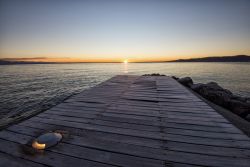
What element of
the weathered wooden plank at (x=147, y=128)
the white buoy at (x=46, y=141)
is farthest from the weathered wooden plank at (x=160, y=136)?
the white buoy at (x=46, y=141)

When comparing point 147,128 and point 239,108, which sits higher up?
point 147,128

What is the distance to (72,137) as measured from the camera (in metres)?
2.68

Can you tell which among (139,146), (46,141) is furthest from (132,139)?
(46,141)

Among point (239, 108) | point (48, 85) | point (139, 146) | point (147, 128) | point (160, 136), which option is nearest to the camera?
point (139, 146)

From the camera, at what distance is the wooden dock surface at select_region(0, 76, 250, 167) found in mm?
2064

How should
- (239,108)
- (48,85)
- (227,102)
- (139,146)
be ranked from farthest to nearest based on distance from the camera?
(48,85)
(227,102)
(239,108)
(139,146)

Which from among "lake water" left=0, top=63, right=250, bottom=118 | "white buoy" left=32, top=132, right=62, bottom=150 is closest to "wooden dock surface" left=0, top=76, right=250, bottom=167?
"white buoy" left=32, top=132, right=62, bottom=150

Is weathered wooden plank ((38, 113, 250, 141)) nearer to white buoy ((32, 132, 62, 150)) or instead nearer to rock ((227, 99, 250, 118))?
white buoy ((32, 132, 62, 150))

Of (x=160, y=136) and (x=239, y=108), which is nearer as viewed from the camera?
(x=160, y=136)

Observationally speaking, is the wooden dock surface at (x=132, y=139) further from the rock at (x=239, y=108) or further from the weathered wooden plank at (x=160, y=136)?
the rock at (x=239, y=108)

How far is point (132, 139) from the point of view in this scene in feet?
8.62

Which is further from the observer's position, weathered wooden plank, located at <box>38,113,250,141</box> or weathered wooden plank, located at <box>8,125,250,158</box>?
weathered wooden plank, located at <box>38,113,250,141</box>

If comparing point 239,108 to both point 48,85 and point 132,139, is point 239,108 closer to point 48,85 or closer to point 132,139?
point 132,139

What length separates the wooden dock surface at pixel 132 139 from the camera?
206 cm
